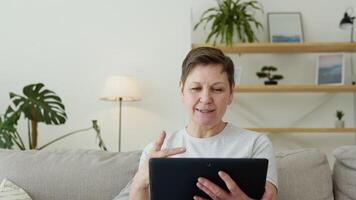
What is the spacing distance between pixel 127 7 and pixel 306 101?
1566mm

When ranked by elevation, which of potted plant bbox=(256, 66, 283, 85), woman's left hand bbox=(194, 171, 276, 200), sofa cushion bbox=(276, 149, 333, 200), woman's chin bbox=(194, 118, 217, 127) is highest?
potted plant bbox=(256, 66, 283, 85)

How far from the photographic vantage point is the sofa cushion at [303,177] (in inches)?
64.1

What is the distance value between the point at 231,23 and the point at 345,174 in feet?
5.32

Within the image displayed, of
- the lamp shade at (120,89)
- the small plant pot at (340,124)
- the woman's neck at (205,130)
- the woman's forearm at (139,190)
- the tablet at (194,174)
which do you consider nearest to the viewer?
the tablet at (194,174)

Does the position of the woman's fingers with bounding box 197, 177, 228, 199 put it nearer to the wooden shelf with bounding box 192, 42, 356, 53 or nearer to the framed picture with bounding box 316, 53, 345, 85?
the wooden shelf with bounding box 192, 42, 356, 53

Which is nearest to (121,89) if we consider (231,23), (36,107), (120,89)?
(120,89)

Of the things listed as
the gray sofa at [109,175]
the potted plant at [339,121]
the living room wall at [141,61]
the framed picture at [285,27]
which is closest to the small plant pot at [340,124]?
the potted plant at [339,121]

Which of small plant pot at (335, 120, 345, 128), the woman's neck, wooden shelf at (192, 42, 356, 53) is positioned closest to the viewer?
the woman's neck

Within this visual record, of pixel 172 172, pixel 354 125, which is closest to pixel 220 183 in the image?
pixel 172 172

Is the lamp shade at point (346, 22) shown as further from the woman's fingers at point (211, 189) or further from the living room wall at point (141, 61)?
the woman's fingers at point (211, 189)

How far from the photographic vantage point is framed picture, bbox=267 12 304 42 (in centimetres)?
317

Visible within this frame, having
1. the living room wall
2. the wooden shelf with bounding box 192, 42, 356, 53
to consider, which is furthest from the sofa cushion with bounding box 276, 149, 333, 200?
the living room wall

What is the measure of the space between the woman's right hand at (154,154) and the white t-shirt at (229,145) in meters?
0.12

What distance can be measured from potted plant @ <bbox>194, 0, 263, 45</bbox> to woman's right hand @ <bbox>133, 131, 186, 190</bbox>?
1.88 m
